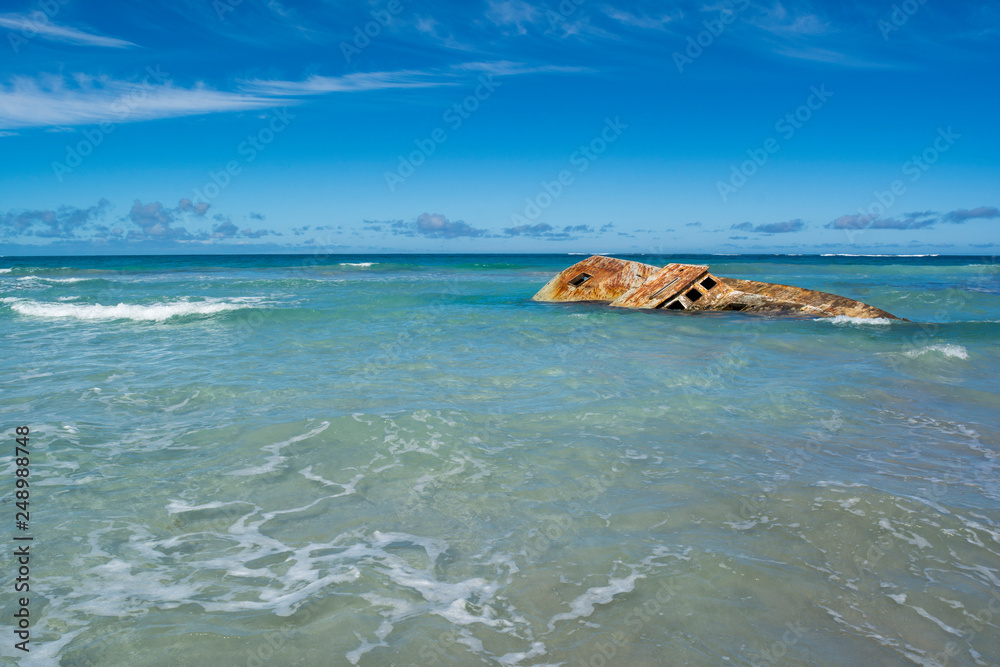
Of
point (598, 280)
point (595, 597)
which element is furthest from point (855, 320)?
point (595, 597)

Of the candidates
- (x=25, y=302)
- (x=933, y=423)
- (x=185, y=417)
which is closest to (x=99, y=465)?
(x=185, y=417)

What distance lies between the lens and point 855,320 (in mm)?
10836

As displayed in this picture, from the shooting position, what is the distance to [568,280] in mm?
15062

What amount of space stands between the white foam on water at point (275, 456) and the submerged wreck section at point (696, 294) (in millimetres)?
9679

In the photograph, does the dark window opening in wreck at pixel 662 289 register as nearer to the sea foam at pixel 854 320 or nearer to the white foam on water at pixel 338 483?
the sea foam at pixel 854 320

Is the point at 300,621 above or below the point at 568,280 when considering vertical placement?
below

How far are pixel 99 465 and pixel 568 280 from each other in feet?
40.3

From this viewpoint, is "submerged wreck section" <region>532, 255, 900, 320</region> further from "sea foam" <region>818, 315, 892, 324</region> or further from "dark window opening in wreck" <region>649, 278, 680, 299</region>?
"sea foam" <region>818, 315, 892, 324</region>

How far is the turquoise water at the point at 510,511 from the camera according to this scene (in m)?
2.23

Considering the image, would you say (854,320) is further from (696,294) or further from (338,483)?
(338,483)

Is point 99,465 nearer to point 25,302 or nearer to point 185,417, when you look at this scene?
point 185,417

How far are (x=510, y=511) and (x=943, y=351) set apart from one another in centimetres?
758

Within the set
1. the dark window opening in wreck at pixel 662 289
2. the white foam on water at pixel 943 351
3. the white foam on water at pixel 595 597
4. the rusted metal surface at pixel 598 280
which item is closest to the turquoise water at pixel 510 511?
the white foam on water at pixel 595 597

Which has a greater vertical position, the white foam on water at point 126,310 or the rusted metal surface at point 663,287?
the rusted metal surface at point 663,287
